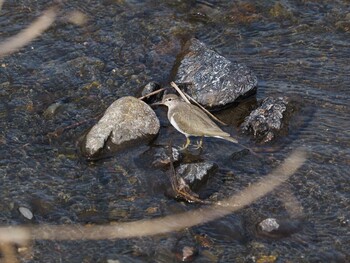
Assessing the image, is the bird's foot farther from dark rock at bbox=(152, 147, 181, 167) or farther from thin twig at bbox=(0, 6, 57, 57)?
thin twig at bbox=(0, 6, 57, 57)

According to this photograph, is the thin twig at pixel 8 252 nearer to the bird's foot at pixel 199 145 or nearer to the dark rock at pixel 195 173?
the dark rock at pixel 195 173

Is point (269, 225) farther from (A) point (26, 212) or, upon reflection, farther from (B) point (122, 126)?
(A) point (26, 212)

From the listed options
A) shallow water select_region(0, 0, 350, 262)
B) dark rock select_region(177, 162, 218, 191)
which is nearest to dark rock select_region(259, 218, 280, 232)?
shallow water select_region(0, 0, 350, 262)

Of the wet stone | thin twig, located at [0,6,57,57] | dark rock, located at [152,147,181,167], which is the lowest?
thin twig, located at [0,6,57,57]

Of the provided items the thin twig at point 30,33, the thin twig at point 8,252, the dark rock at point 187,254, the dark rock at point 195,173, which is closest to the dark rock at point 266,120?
the dark rock at point 195,173

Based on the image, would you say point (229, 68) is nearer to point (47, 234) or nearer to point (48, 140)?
point (48, 140)

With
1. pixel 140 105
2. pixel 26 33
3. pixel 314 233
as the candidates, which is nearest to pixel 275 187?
pixel 314 233
